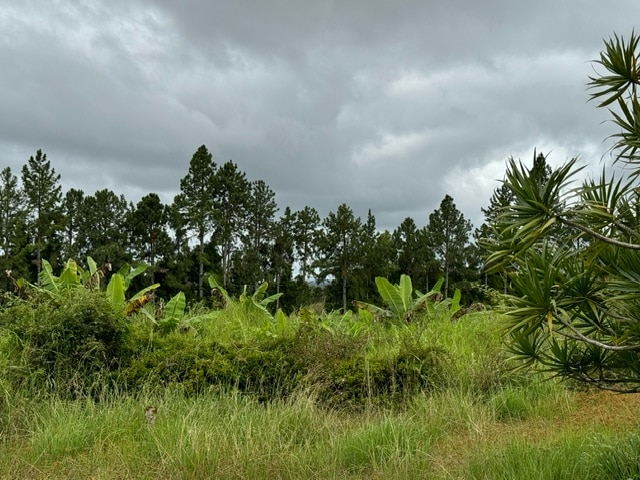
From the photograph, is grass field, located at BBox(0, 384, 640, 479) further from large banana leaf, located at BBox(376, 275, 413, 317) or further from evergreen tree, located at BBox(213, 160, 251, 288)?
evergreen tree, located at BBox(213, 160, 251, 288)

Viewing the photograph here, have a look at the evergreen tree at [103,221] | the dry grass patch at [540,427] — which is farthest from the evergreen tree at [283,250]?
the dry grass patch at [540,427]

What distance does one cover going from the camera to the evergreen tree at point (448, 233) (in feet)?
161

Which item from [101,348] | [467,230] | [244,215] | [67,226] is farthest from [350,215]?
[101,348]

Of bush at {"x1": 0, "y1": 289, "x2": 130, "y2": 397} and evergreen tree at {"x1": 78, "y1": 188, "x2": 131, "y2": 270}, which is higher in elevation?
evergreen tree at {"x1": 78, "y1": 188, "x2": 131, "y2": 270}

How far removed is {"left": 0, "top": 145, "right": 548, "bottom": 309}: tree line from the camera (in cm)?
3725

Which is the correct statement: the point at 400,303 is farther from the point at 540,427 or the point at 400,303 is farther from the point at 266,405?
the point at 540,427

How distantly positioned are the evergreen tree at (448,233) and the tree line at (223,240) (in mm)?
94

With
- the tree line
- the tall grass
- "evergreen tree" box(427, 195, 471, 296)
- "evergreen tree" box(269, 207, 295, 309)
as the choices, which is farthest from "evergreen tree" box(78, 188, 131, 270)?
the tall grass

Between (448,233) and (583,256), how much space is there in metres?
47.3

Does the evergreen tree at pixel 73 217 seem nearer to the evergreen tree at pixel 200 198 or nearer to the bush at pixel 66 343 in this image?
the evergreen tree at pixel 200 198

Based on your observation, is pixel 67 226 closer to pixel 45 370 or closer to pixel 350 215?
pixel 350 215

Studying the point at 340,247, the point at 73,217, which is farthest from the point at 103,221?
the point at 340,247

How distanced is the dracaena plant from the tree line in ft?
102

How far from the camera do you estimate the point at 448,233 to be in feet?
163
